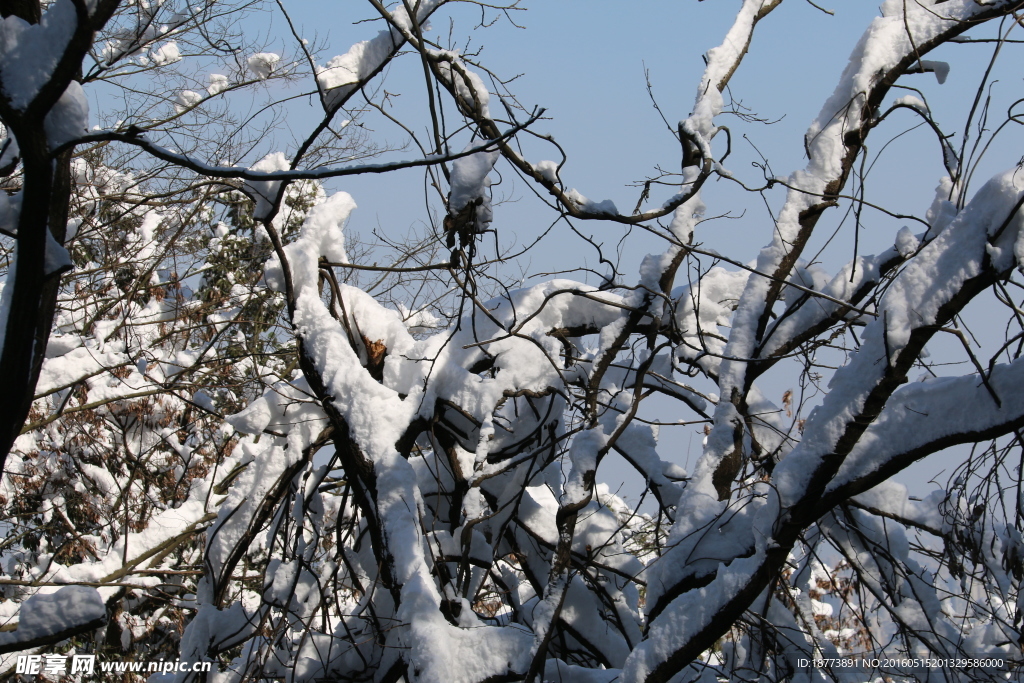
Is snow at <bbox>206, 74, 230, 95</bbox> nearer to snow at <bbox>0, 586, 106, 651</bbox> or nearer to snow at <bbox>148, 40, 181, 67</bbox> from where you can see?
snow at <bbox>148, 40, 181, 67</bbox>

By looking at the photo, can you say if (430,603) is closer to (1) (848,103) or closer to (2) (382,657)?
(2) (382,657)

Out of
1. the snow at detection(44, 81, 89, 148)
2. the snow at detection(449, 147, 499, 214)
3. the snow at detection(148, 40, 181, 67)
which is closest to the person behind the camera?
the snow at detection(44, 81, 89, 148)

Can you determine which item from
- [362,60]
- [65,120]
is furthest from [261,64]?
[65,120]

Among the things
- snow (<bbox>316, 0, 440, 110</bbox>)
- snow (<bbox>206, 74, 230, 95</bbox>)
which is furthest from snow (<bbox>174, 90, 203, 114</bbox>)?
snow (<bbox>316, 0, 440, 110</bbox>)

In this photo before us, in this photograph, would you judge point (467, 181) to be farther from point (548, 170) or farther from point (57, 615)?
point (57, 615)

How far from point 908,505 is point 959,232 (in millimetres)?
1677

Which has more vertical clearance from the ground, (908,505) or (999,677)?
(908,505)

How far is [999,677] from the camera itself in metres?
2.80

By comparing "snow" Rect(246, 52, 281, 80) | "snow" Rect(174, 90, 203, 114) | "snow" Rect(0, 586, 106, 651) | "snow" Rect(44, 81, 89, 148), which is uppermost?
"snow" Rect(246, 52, 281, 80)

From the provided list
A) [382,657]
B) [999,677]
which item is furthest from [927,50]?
[382,657]

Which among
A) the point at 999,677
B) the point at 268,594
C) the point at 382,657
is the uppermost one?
the point at 268,594

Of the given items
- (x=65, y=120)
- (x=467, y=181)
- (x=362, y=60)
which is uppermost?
(x=362, y=60)

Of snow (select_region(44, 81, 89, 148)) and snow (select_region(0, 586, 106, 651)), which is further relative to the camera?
snow (select_region(0, 586, 106, 651))

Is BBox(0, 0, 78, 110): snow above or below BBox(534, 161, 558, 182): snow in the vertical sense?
below
